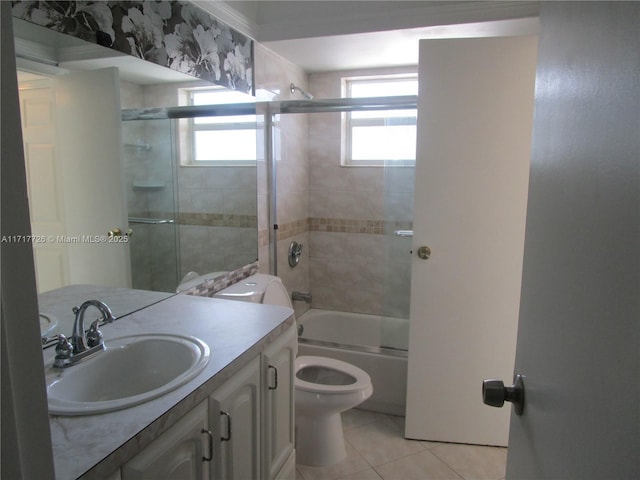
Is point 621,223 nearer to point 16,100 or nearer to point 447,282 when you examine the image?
point 16,100

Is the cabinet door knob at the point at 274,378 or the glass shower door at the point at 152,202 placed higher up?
the glass shower door at the point at 152,202

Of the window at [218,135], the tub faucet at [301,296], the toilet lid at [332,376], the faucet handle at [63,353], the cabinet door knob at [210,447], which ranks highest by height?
the window at [218,135]

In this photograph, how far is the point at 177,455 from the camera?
3.53 ft

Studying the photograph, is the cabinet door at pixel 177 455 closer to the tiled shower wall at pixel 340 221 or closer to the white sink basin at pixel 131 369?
the white sink basin at pixel 131 369

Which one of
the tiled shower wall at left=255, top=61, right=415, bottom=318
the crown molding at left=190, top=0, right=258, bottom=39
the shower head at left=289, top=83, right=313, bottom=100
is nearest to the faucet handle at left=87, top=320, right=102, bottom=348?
the crown molding at left=190, top=0, right=258, bottom=39

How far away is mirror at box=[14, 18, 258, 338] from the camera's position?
1243mm

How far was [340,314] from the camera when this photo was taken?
337 cm

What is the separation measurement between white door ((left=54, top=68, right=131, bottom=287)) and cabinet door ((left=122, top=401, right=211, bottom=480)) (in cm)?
63

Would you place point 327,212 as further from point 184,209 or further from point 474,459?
point 474,459

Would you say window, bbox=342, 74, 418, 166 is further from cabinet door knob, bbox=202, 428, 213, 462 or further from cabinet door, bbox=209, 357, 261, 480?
cabinet door knob, bbox=202, 428, 213, 462

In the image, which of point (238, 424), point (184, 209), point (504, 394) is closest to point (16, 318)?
point (504, 394)

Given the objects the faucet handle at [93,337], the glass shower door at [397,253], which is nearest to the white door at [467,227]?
the glass shower door at [397,253]

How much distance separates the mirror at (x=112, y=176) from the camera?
1.24 metres

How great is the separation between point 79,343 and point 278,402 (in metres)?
0.71
